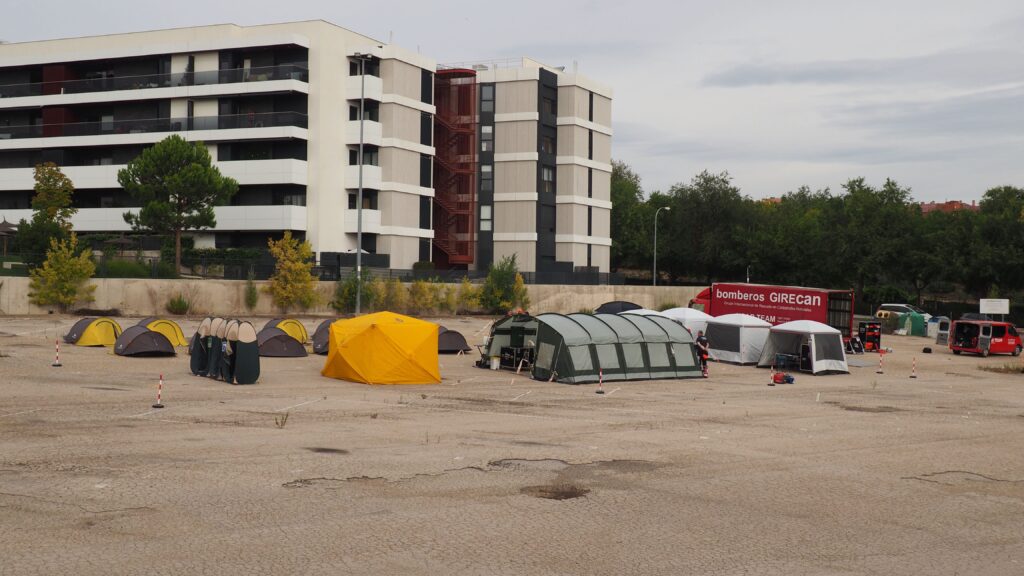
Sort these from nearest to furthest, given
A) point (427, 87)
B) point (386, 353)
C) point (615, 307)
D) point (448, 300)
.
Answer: point (386, 353) < point (615, 307) < point (448, 300) < point (427, 87)

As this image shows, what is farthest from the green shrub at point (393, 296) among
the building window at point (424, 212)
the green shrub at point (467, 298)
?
the building window at point (424, 212)

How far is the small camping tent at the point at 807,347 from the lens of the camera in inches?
1346

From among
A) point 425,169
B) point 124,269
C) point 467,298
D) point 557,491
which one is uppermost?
point 425,169

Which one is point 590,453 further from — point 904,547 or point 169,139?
point 169,139

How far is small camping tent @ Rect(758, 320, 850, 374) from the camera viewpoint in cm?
3419

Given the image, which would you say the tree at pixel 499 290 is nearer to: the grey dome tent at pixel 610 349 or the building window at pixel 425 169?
the building window at pixel 425 169

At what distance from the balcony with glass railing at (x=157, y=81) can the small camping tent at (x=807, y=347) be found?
129 feet

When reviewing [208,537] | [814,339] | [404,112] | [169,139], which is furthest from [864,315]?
[208,537]

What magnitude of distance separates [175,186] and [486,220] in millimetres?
Result: 27809

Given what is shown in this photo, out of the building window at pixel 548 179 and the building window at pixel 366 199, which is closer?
the building window at pixel 366 199

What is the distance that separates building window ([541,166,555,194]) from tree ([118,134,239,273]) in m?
27.9

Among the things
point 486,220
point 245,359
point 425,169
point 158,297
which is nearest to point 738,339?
point 245,359

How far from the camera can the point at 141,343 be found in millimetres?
31203

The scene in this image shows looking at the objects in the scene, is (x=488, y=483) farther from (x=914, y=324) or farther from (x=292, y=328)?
(x=914, y=324)
